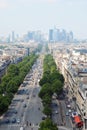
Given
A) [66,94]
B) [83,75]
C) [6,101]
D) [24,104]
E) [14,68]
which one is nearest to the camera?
[6,101]

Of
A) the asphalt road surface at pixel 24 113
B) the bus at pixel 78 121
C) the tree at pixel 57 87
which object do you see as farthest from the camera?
the tree at pixel 57 87

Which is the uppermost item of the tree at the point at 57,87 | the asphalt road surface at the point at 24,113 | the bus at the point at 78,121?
the tree at the point at 57,87

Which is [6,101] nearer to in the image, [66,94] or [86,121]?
[86,121]

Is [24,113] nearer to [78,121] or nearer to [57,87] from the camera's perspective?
[78,121]

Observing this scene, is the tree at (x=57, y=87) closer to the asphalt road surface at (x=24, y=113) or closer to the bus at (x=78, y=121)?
the asphalt road surface at (x=24, y=113)

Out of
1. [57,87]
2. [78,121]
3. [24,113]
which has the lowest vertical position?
[24,113]

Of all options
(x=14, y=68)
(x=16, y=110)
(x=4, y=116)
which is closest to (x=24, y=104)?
(x=16, y=110)

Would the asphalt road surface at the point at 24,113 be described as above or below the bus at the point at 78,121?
below

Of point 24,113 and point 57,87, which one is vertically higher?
point 57,87

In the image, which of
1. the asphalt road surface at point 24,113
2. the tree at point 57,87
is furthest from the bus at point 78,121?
the tree at point 57,87

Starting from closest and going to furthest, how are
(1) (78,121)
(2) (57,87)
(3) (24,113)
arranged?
(1) (78,121) < (3) (24,113) < (2) (57,87)

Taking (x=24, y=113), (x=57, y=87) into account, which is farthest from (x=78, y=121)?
(x=57, y=87)
